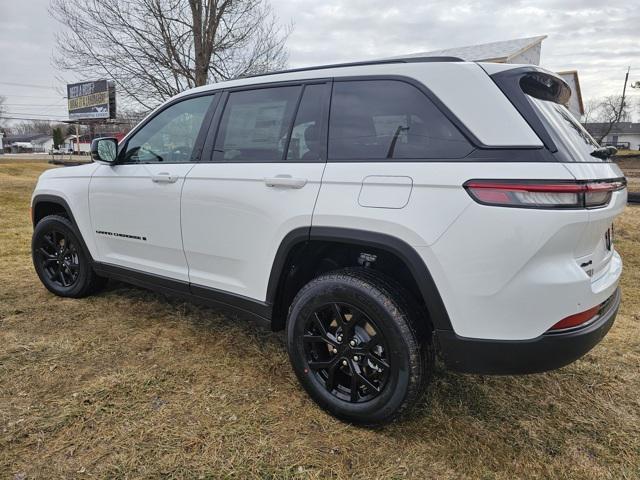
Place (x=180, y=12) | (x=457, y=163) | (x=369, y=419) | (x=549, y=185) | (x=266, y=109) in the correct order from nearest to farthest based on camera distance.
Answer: (x=549, y=185), (x=457, y=163), (x=369, y=419), (x=266, y=109), (x=180, y=12)

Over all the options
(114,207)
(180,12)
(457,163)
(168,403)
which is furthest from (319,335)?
(180,12)

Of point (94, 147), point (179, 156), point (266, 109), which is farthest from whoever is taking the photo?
point (94, 147)

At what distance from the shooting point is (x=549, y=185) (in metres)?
1.80

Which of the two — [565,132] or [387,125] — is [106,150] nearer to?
[387,125]

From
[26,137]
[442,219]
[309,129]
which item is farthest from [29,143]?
[442,219]

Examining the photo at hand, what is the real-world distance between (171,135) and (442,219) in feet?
7.19

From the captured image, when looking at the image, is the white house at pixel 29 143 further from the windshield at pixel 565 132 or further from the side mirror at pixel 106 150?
the windshield at pixel 565 132

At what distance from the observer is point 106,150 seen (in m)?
3.43

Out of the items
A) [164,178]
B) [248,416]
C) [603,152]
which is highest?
[603,152]

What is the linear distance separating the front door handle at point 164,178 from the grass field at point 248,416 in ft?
3.82

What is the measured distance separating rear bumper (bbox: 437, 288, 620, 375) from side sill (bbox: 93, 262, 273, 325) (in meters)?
1.09

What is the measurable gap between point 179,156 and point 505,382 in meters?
2.63

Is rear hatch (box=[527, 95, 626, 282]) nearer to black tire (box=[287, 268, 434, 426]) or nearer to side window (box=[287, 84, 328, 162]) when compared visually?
black tire (box=[287, 268, 434, 426])

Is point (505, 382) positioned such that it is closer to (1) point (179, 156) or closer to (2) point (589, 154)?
(2) point (589, 154)
